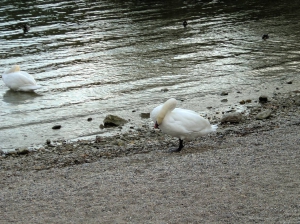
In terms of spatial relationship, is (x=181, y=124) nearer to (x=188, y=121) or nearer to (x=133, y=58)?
(x=188, y=121)

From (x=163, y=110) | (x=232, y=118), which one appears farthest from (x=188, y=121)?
(x=232, y=118)

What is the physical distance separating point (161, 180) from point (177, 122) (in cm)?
167

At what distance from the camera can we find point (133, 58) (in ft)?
58.0

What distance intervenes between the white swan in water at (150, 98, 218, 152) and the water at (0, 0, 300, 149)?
8.75 ft

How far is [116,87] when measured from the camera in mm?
14734

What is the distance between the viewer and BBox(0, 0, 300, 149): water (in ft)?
42.1

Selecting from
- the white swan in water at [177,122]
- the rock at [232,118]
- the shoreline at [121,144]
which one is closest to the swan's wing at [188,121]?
the white swan in water at [177,122]

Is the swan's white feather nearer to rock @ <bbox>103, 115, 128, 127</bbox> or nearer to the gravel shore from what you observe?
the gravel shore

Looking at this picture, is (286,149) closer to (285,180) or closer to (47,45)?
(285,180)

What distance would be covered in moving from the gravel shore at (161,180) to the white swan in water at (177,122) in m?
0.34

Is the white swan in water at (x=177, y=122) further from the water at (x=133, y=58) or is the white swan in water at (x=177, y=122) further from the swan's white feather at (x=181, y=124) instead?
the water at (x=133, y=58)

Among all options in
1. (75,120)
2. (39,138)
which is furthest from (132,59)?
(39,138)

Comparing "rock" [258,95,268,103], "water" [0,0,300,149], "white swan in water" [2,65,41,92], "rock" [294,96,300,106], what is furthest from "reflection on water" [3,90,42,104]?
"rock" [294,96,300,106]

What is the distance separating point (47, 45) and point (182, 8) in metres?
9.72
